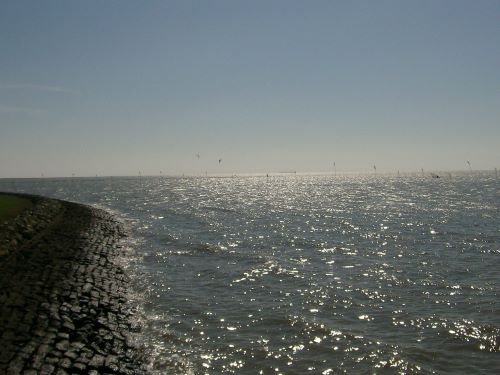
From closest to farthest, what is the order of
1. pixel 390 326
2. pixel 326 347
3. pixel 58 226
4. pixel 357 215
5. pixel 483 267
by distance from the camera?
pixel 326 347 < pixel 390 326 < pixel 483 267 < pixel 58 226 < pixel 357 215

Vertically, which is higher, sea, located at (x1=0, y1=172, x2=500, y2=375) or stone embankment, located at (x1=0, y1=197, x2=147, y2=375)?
stone embankment, located at (x1=0, y1=197, x2=147, y2=375)

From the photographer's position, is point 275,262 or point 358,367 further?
point 275,262

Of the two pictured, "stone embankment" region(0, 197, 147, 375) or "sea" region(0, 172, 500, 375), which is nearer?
"stone embankment" region(0, 197, 147, 375)

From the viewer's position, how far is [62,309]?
53.8ft

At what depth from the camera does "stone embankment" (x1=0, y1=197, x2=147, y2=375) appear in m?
12.2

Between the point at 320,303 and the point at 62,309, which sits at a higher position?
the point at 62,309

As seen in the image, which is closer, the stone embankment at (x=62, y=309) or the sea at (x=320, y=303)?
the stone embankment at (x=62, y=309)

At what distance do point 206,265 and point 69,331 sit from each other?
1439cm

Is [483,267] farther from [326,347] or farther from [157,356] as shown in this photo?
[157,356]

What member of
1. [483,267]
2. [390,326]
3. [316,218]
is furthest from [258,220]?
[390,326]

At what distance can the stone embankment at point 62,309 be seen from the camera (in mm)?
12164

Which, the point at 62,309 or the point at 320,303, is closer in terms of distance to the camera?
the point at 62,309

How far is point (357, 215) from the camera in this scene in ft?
201

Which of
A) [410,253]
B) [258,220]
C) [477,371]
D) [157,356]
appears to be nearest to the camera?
[477,371]
